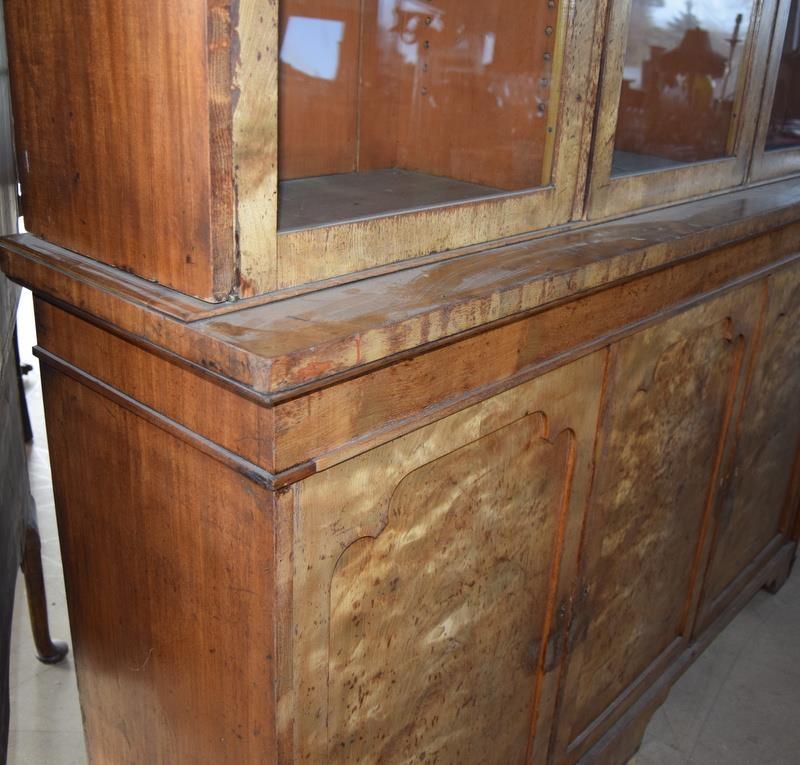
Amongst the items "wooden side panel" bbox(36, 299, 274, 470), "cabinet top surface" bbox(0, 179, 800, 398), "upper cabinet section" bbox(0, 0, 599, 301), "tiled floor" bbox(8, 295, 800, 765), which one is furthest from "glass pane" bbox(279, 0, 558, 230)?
"tiled floor" bbox(8, 295, 800, 765)

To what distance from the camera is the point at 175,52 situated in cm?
69

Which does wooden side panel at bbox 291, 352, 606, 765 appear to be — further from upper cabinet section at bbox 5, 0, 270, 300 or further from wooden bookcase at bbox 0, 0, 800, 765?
upper cabinet section at bbox 5, 0, 270, 300

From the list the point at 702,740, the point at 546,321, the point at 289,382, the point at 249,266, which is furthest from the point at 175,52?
the point at 702,740

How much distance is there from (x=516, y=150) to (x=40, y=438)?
7.44ft

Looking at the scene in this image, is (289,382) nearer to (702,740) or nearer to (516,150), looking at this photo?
(516,150)

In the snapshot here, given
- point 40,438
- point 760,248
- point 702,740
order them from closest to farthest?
point 760,248 < point 702,740 < point 40,438

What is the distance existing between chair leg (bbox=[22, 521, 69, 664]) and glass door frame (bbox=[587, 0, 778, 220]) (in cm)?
126

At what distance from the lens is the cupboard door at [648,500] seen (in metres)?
1.25

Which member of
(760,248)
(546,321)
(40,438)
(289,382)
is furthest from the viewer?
(40,438)

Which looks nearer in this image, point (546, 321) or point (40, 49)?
point (40, 49)

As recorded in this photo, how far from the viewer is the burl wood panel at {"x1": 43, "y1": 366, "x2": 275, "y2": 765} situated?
786 mm

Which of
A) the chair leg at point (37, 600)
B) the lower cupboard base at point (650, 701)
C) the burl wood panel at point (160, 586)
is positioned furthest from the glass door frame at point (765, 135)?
the chair leg at point (37, 600)

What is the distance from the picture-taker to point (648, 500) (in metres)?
1.40

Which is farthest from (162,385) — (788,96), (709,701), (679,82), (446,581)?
(709,701)
